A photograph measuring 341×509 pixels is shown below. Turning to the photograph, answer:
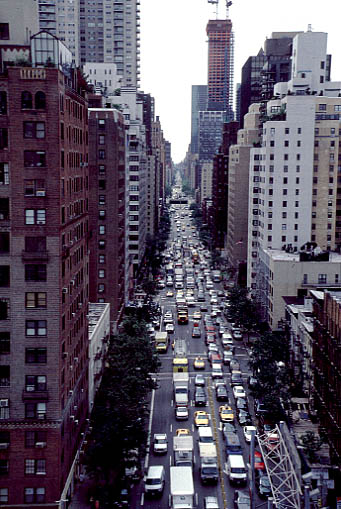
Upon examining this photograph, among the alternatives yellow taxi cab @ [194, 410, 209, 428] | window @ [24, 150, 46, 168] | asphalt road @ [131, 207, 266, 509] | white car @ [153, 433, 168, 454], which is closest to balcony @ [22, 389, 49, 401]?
asphalt road @ [131, 207, 266, 509]

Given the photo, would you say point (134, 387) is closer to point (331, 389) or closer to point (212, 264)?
point (331, 389)

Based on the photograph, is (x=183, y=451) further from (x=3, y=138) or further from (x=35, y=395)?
(x=3, y=138)

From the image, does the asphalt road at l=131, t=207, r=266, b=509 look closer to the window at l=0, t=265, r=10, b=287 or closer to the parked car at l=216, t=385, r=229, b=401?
the parked car at l=216, t=385, r=229, b=401

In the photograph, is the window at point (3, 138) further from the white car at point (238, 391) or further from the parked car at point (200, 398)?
the white car at point (238, 391)

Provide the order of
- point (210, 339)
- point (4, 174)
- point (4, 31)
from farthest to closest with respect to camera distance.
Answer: point (210, 339) → point (4, 31) → point (4, 174)

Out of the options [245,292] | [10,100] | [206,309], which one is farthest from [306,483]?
[206,309]

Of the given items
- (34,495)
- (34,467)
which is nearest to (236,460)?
(34,495)

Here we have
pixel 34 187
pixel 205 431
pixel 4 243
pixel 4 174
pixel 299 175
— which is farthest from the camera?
pixel 299 175

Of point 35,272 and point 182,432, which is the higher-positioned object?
point 35,272

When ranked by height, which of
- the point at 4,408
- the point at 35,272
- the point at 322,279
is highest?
the point at 35,272
